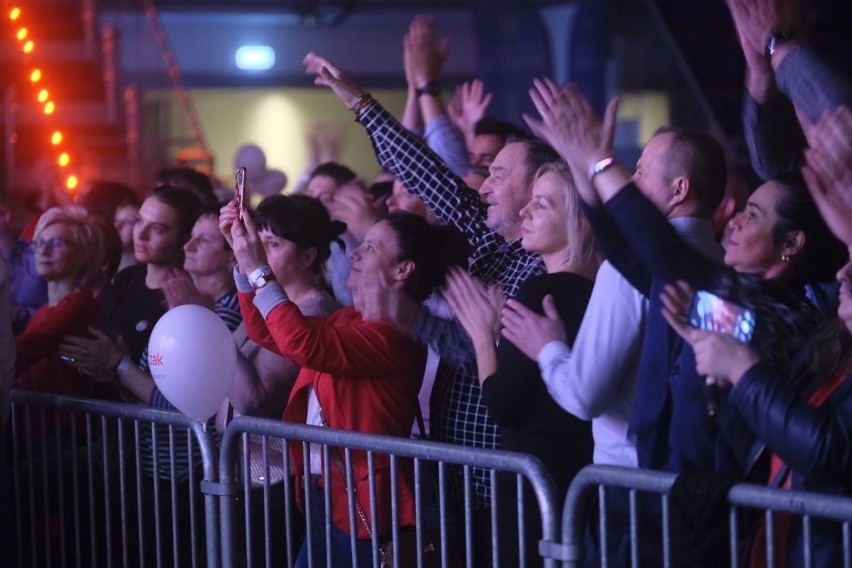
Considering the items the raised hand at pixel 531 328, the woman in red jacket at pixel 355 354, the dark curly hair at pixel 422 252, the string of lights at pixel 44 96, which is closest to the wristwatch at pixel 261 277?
the woman in red jacket at pixel 355 354

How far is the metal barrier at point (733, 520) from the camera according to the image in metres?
1.99

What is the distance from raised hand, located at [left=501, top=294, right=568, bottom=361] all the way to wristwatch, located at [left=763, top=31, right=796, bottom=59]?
836 mm

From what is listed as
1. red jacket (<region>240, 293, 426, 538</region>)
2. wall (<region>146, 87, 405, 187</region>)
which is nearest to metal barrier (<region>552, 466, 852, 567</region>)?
red jacket (<region>240, 293, 426, 538</region>)

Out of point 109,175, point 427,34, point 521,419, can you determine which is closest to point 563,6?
point 109,175

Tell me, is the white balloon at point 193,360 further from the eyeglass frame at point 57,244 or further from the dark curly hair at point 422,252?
the eyeglass frame at point 57,244

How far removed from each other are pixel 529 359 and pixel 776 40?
37.3 inches

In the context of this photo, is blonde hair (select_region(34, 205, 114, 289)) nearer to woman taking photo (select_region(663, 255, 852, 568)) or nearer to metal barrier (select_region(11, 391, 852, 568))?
metal barrier (select_region(11, 391, 852, 568))

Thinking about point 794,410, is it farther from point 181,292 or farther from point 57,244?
point 57,244

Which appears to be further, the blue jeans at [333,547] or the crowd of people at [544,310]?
the blue jeans at [333,547]

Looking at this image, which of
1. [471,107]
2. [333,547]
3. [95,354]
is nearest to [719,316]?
[333,547]

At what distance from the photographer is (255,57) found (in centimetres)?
1448

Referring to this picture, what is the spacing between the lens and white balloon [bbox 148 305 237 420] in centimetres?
309

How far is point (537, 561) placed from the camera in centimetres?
265

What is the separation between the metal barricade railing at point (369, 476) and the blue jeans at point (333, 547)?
0.06 ft
